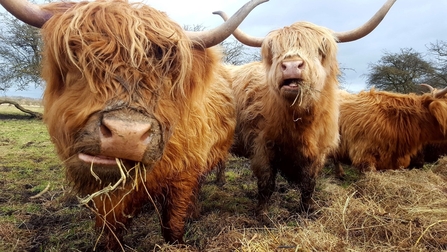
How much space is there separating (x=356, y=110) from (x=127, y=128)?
539 centimetres

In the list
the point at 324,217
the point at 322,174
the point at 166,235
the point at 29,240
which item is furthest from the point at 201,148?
the point at 322,174

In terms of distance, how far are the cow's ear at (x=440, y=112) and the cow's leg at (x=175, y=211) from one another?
4.79 metres

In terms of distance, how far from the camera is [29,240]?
10.0ft

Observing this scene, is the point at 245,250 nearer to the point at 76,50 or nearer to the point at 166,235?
the point at 166,235

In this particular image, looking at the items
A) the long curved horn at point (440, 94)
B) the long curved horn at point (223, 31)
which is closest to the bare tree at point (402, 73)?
the long curved horn at point (440, 94)

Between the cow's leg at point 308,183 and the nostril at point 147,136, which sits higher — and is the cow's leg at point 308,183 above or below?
below

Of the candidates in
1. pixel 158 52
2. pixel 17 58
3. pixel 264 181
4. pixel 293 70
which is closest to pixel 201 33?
pixel 158 52

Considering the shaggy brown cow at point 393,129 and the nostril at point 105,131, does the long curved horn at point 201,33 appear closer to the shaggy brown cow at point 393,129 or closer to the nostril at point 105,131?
the nostril at point 105,131

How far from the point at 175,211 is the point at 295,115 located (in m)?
1.59

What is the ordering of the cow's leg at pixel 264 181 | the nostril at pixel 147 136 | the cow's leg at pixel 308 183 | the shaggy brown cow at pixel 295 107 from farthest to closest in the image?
the cow's leg at pixel 264 181
the cow's leg at pixel 308 183
the shaggy brown cow at pixel 295 107
the nostril at pixel 147 136

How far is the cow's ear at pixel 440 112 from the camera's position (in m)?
5.51

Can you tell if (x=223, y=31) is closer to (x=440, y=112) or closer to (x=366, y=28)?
(x=366, y=28)

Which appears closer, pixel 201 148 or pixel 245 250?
pixel 245 250

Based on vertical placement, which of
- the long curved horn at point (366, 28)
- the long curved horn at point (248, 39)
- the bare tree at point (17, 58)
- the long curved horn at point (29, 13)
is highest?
the long curved horn at point (366, 28)
